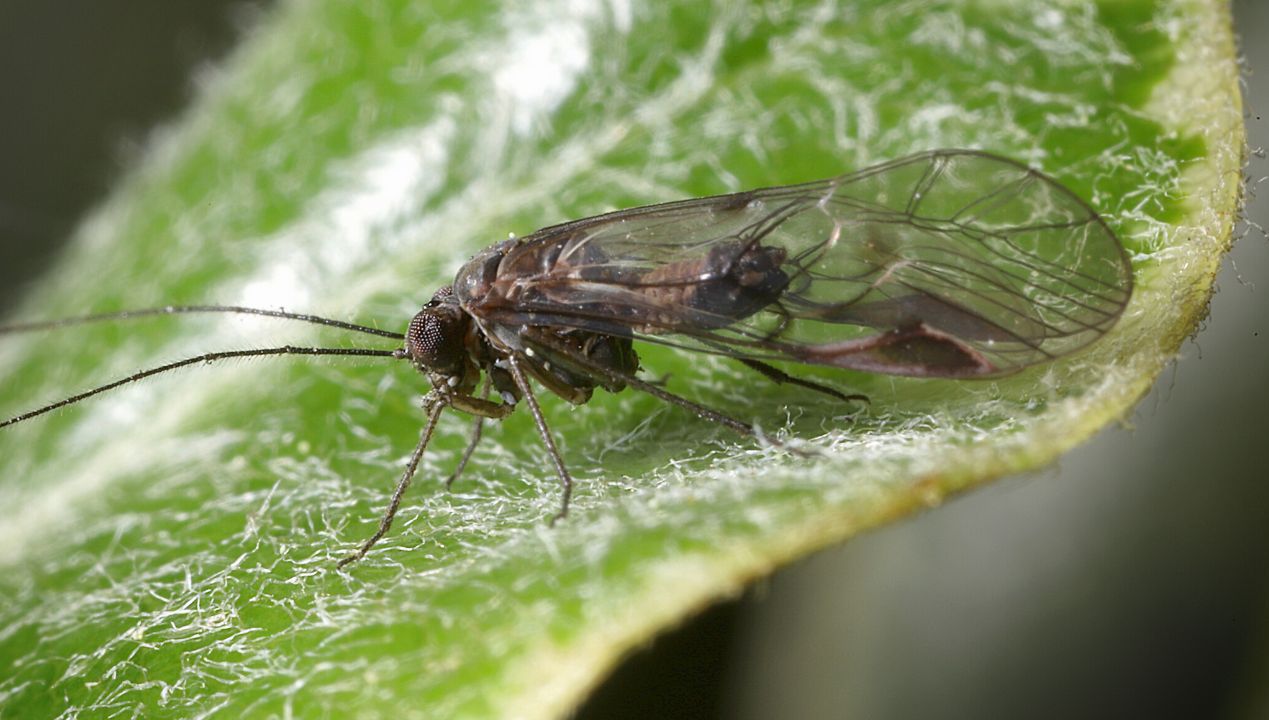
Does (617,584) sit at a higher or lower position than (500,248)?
lower

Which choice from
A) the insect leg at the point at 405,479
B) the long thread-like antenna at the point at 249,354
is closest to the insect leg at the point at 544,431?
the insect leg at the point at 405,479

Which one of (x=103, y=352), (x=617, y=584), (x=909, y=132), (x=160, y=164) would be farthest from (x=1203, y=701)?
(x=160, y=164)

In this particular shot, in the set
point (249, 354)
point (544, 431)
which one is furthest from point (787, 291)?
point (249, 354)

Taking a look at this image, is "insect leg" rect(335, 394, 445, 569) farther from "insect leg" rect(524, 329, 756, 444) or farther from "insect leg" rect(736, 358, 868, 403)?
"insect leg" rect(736, 358, 868, 403)

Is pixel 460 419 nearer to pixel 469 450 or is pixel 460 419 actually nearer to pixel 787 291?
pixel 469 450

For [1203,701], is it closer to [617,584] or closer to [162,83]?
[617,584]

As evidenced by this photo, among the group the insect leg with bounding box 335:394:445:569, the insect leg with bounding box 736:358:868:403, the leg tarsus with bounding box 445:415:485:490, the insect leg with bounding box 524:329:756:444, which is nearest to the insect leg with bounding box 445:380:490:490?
the leg tarsus with bounding box 445:415:485:490

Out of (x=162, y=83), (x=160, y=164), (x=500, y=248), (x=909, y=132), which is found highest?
(x=162, y=83)
